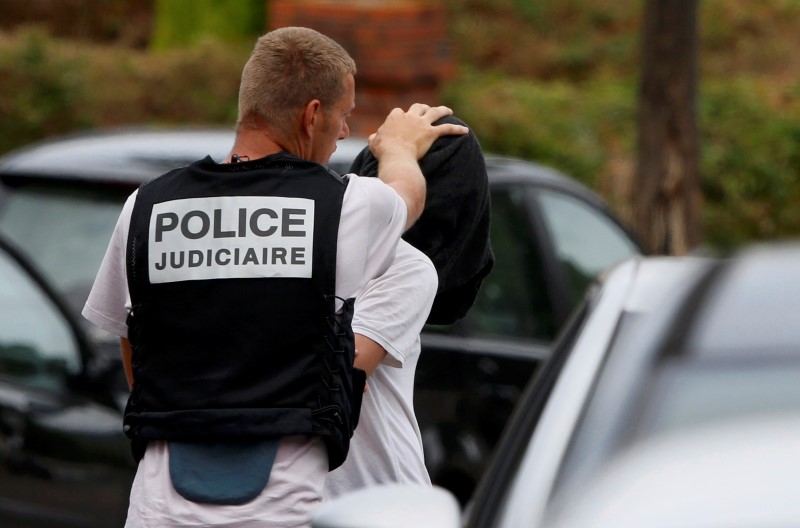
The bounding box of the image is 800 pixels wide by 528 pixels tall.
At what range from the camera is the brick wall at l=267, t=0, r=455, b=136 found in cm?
835

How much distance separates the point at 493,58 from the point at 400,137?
46.1 ft

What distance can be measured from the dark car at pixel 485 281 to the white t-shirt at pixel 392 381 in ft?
5.73

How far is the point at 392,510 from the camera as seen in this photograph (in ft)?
7.17

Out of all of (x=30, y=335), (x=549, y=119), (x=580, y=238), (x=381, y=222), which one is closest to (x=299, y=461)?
(x=381, y=222)

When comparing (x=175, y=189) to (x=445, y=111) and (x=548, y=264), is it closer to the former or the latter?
(x=445, y=111)

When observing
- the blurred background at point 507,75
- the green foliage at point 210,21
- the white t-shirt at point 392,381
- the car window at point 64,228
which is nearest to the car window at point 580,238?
the blurred background at point 507,75

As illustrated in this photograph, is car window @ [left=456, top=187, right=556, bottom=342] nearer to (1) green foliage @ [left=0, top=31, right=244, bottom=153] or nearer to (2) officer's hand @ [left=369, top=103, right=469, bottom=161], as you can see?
(2) officer's hand @ [left=369, top=103, right=469, bottom=161]

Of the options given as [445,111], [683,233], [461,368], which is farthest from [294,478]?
[683,233]

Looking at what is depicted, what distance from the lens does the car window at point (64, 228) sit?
15.4 feet

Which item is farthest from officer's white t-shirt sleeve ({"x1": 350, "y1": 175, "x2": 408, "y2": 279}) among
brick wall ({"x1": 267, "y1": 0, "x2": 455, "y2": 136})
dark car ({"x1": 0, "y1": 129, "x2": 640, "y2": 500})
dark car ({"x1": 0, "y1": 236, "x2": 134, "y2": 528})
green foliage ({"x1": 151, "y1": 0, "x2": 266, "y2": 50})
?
green foliage ({"x1": 151, "y1": 0, "x2": 266, "y2": 50})

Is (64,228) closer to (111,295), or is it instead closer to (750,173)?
(111,295)

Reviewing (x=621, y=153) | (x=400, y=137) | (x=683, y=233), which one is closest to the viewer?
(x=400, y=137)

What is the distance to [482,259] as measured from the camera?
112 inches

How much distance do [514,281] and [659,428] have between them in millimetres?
2912
